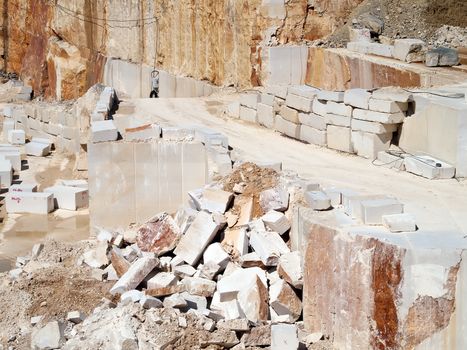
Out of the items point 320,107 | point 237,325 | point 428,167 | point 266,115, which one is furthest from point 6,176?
point 428,167

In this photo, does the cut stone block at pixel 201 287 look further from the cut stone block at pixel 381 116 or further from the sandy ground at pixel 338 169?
the cut stone block at pixel 381 116

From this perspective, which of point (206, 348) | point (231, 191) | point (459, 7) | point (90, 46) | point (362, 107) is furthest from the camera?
point (90, 46)

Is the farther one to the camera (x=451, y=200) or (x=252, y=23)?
(x=252, y=23)

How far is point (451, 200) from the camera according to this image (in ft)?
35.8

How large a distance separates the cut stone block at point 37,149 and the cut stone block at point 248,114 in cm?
580

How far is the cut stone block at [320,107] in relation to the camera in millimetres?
14148

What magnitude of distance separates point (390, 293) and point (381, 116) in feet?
15.1

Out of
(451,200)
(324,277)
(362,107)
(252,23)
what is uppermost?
(252,23)

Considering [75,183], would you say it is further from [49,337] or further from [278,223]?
[49,337]

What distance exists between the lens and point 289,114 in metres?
15.1

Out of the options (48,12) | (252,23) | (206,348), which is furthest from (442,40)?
(48,12)

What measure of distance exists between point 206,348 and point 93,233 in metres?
4.48

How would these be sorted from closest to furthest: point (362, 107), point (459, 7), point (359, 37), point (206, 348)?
point (206, 348)
point (362, 107)
point (359, 37)
point (459, 7)

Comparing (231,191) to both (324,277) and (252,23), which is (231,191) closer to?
(324,277)
